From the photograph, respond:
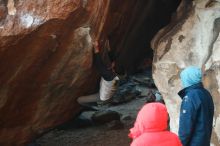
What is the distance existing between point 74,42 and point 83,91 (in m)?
1.91

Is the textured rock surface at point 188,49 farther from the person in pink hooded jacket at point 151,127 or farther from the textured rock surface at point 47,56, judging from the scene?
the person in pink hooded jacket at point 151,127

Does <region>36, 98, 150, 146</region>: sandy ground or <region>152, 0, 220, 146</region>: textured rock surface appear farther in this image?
<region>36, 98, 150, 146</region>: sandy ground

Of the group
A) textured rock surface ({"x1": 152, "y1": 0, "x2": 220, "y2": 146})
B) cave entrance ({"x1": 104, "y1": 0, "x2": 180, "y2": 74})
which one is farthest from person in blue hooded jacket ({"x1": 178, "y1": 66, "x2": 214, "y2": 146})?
cave entrance ({"x1": 104, "y1": 0, "x2": 180, "y2": 74})

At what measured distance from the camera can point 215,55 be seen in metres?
6.73

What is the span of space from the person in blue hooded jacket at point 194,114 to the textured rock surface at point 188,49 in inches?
82.4

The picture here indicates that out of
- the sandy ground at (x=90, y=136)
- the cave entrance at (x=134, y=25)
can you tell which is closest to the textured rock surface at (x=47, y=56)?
the cave entrance at (x=134, y=25)

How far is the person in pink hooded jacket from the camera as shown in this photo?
131 inches

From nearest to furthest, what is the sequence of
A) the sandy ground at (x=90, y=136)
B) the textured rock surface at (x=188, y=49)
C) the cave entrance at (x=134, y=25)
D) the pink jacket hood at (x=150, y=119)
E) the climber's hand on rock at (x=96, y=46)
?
the pink jacket hood at (x=150, y=119)
the textured rock surface at (x=188, y=49)
the climber's hand on rock at (x=96, y=46)
the cave entrance at (x=134, y=25)
the sandy ground at (x=90, y=136)

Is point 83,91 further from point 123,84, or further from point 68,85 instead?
point 123,84

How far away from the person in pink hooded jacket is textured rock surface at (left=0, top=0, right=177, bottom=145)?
2.97m

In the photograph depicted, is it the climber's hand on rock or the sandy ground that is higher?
the climber's hand on rock

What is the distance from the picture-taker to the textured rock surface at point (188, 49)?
6.80m

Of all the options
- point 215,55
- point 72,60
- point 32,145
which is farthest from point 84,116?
point 215,55

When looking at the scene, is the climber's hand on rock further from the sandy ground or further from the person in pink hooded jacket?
the person in pink hooded jacket
